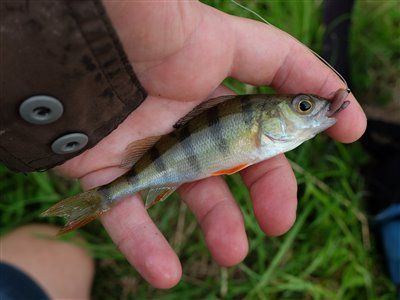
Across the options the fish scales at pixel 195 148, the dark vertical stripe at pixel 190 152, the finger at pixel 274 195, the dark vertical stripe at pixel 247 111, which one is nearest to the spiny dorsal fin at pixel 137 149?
the fish scales at pixel 195 148

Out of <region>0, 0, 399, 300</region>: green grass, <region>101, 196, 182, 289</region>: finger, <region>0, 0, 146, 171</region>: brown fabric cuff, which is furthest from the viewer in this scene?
<region>0, 0, 399, 300</region>: green grass

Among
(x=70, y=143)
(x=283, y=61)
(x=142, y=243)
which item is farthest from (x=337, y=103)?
(x=70, y=143)

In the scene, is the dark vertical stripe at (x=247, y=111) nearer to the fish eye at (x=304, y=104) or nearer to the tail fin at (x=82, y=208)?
the fish eye at (x=304, y=104)

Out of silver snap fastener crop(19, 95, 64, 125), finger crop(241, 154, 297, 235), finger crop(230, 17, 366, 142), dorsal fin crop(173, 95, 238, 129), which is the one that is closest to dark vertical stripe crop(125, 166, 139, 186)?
dorsal fin crop(173, 95, 238, 129)

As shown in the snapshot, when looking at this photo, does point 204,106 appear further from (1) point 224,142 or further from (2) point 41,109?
(2) point 41,109

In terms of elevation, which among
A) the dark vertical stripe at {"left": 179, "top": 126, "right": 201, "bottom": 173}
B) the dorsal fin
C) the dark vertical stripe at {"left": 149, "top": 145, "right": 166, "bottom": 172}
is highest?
the dorsal fin

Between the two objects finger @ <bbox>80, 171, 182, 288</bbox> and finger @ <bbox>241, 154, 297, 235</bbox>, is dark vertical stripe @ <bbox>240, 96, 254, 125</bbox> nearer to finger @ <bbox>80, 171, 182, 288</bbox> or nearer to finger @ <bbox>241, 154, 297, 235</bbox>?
finger @ <bbox>241, 154, 297, 235</bbox>
